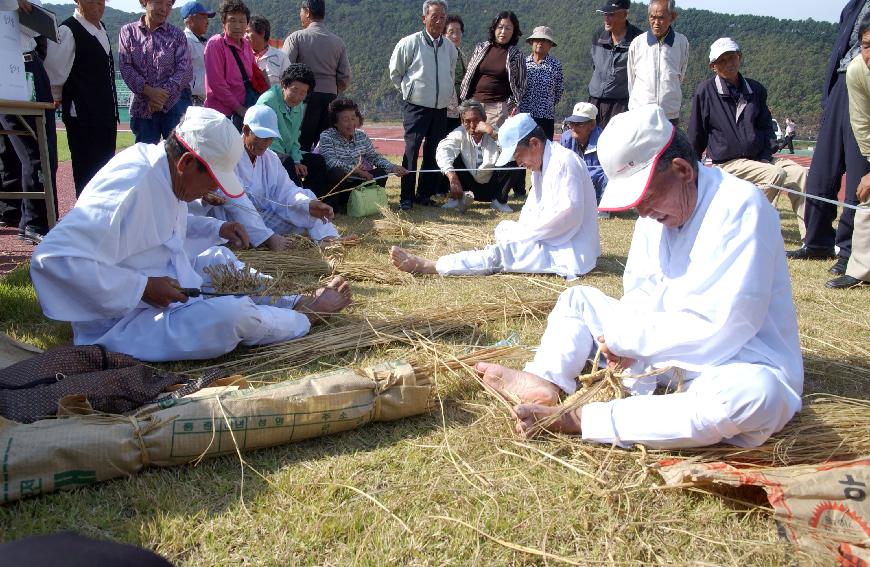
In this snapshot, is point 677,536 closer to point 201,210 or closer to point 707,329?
point 707,329

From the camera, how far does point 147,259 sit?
300 cm

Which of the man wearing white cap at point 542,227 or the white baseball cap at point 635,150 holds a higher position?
the white baseball cap at point 635,150

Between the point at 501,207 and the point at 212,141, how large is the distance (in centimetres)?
547

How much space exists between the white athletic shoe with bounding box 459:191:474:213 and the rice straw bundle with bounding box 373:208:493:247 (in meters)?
1.38

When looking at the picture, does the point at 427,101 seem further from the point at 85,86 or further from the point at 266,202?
the point at 85,86

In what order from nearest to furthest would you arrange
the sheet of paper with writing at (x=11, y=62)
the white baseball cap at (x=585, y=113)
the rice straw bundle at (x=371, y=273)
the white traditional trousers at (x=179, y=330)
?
1. the white traditional trousers at (x=179, y=330)
2. the sheet of paper with writing at (x=11, y=62)
3. the rice straw bundle at (x=371, y=273)
4. the white baseball cap at (x=585, y=113)

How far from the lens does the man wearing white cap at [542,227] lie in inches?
188

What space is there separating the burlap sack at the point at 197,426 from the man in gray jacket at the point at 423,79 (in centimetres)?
541

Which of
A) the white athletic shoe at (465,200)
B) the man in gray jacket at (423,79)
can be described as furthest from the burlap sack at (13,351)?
the white athletic shoe at (465,200)

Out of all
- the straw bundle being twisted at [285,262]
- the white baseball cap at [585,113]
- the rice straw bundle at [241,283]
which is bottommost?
the straw bundle being twisted at [285,262]

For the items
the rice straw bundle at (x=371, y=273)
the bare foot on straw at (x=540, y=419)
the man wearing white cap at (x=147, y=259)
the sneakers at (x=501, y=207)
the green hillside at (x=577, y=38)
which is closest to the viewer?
the bare foot on straw at (x=540, y=419)

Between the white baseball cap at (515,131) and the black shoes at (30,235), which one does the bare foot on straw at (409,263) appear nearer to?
the white baseball cap at (515,131)

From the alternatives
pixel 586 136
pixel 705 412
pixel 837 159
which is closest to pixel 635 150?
pixel 705 412

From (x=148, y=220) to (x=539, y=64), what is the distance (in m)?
6.42
